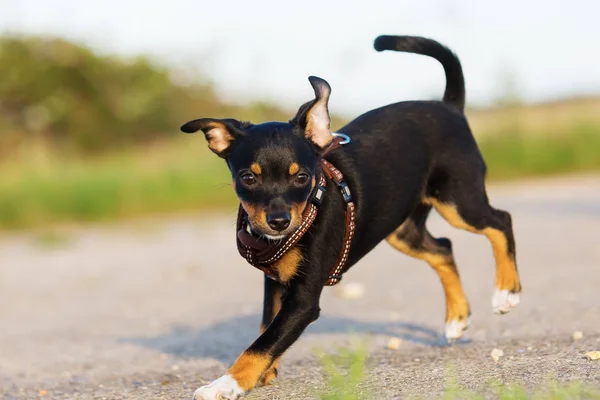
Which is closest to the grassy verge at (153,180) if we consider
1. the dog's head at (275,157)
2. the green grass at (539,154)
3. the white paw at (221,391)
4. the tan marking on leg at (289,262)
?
the green grass at (539,154)

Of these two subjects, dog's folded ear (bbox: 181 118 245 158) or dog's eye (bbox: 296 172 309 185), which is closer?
dog's eye (bbox: 296 172 309 185)

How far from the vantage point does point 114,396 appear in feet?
14.8

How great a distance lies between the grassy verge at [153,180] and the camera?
47.2 ft

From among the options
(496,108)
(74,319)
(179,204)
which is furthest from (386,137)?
(496,108)

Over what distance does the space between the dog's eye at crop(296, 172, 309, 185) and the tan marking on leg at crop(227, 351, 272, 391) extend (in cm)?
75

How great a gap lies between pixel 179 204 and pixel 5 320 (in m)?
6.63

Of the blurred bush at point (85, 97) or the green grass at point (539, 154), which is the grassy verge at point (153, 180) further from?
the blurred bush at point (85, 97)

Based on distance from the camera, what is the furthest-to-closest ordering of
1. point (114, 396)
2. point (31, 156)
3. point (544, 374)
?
point (31, 156) → point (114, 396) → point (544, 374)

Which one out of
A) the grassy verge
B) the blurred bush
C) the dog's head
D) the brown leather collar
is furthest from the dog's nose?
the blurred bush

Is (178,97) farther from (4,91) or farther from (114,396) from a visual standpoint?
(114,396)

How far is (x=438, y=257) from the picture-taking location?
550cm

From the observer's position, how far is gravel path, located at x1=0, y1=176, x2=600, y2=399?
4578 mm

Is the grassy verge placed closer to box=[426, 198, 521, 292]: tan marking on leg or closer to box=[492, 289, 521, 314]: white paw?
box=[426, 198, 521, 292]: tan marking on leg

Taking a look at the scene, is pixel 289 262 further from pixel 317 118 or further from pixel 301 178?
pixel 317 118
